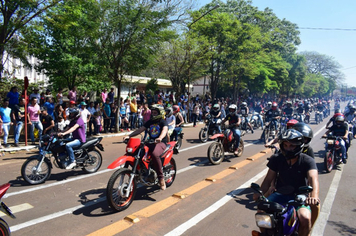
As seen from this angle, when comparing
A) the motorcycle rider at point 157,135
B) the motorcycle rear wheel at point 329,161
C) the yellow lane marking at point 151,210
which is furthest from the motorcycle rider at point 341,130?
the motorcycle rider at point 157,135

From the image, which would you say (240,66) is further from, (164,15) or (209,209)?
(209,209)

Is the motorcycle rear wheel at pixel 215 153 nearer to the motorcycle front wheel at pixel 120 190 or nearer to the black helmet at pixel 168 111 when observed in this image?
the black helmet at pixel 168 111

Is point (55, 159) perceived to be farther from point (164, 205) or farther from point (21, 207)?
point (164, 205)

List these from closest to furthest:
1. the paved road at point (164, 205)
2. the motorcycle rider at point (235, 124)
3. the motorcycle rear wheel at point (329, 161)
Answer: the paved road at point (164, 205), the motorcycle rear wheel at point (329, 161), the motorcycle rider at point (235, 124)

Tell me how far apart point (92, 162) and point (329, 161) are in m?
6.79

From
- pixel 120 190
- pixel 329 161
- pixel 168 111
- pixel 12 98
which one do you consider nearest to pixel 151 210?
pixel 120 190

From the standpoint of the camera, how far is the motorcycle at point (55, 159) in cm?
643

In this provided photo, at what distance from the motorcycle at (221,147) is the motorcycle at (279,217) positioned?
17.3 ft

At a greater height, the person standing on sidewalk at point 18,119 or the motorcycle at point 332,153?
the person standing on sidewalk at point 18,119

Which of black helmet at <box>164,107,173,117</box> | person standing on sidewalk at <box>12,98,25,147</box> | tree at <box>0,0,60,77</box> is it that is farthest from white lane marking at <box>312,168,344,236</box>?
tree at <box>0,0,60,77</box>

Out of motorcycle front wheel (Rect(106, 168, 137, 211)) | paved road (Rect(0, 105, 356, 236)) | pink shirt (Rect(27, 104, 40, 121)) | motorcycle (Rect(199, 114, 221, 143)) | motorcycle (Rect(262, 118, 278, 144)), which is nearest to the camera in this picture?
paved road (Rect(0, 105, 356, 236))

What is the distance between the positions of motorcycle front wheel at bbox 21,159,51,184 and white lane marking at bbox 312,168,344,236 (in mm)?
5657

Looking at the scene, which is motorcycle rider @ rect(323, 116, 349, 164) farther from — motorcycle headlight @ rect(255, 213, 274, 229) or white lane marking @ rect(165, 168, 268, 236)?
motorcycle headlight @ rect(255, 213, 274, 229)

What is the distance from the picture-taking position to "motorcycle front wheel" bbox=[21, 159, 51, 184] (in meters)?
6.32
